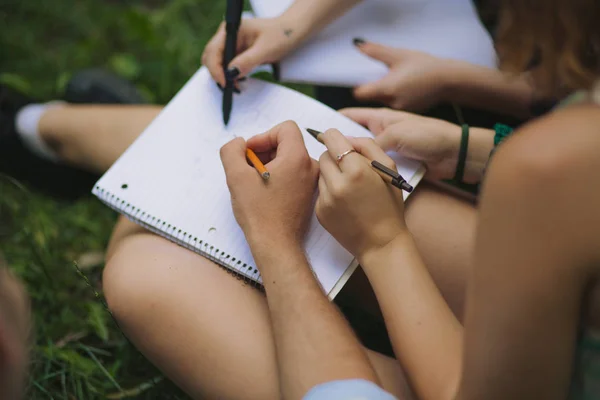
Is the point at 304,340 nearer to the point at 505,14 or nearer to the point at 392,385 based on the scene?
the point at 392,385

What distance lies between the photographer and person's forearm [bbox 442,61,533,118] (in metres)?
1.03

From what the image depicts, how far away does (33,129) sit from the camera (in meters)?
Answer: 1.29

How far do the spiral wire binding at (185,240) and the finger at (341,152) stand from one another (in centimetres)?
19

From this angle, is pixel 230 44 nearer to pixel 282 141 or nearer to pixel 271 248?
pixel 282 141

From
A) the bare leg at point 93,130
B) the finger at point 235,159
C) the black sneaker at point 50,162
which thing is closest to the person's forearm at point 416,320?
the finger at point 235,159

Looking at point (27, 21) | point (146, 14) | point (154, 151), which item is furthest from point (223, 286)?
point (27, 21)

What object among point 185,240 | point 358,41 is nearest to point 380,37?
point 358,41

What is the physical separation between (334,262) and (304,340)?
13 cm

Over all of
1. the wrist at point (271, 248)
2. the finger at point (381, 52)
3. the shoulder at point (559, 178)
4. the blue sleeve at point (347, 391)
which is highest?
the shoulder at point (559, 178)

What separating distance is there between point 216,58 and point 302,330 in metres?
0.48

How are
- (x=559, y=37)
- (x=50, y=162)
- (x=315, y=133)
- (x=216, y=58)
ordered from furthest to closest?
1. (x=50, y=162)
2. (x=216, y=58)
3. (x=315, y=133)
4. (x=559, y=37)

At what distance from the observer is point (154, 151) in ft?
3.14

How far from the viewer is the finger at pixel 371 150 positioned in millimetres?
815

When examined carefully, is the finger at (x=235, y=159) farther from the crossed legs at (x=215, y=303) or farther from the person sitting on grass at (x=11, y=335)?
the person sitting on grass at (x=11, y=335)
